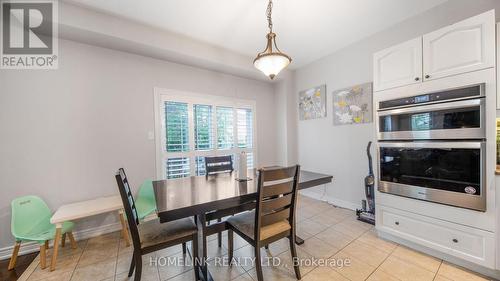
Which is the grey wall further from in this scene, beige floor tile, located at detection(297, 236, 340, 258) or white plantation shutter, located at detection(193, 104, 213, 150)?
white plantation shutter, located at detection(193, 104, 213, 150)

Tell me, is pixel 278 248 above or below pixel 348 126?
below

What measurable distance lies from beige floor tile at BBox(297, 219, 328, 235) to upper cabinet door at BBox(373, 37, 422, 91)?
1896mm

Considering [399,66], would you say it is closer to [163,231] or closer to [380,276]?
[380,276]

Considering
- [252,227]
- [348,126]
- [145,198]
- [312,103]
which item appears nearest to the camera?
[252,227]

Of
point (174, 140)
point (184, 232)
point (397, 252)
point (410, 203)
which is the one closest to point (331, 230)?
point (397, 252)

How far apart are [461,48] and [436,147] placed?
35.1 inches

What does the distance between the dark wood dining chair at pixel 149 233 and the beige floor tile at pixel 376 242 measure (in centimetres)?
190

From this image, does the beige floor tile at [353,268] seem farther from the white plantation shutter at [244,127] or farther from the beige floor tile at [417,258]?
the white plantation shutter at [244,127]

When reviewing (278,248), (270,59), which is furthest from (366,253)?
(270,59)

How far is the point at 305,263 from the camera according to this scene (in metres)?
1.80

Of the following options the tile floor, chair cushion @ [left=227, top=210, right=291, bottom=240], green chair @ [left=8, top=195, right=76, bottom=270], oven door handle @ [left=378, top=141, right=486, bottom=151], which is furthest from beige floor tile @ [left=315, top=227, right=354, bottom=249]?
green chair @ [left=8, top=195, right=76, bottom=270]

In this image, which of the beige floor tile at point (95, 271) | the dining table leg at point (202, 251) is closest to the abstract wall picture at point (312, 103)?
the dining table leg at point (202, 251)

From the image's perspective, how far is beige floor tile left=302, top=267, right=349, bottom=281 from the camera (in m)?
1.60

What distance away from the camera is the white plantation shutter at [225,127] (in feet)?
11.5
